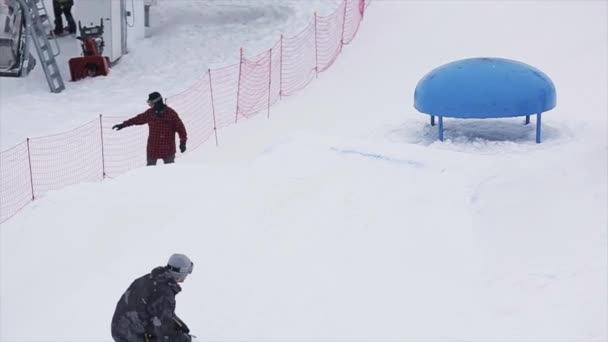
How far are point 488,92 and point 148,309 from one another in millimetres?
7771

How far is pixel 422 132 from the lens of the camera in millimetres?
14555

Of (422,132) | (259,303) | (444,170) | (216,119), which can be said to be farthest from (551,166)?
(216,119)

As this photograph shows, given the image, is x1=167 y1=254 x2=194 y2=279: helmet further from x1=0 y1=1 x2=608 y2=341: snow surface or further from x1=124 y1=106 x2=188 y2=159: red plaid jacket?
x1=124 y1=106 x2=188 y2=159: red plaid jacket

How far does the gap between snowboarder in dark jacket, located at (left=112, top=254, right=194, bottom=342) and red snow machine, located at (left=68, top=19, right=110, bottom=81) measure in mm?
15714

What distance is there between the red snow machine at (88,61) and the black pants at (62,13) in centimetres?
226

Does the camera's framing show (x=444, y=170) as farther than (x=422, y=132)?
No

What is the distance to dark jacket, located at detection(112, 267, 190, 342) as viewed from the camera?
22.4 feet

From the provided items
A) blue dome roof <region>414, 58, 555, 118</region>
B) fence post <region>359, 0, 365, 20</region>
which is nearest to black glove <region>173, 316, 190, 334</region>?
blue dome roof <region>414, 58, 555, 118</region>

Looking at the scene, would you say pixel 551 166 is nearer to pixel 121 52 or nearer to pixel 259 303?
pixel 259 303

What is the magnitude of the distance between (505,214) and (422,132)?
4884 millimetres

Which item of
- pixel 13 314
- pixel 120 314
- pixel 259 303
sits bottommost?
pixel 13 314

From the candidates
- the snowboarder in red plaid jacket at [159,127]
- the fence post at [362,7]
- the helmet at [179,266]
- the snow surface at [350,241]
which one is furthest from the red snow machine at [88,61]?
the helmet at [179,266]

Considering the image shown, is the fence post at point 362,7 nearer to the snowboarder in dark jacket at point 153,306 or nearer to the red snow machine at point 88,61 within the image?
the red snow machine at point 88,61

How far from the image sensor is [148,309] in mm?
6871
